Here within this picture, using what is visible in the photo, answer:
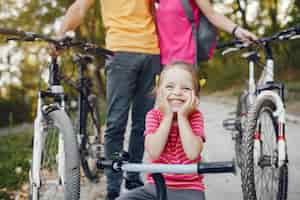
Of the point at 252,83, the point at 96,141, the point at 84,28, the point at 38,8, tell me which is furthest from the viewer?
the point at 84,28

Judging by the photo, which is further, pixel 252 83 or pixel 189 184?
pixel 252 83

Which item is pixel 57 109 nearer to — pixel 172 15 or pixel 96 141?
pixel 172 15

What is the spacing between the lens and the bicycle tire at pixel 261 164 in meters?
2.97

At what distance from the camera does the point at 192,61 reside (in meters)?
3.44

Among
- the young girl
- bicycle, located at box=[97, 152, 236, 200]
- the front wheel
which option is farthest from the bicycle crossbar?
the front wheel

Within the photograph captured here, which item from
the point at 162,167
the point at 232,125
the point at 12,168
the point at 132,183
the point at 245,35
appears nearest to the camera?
the point at 162,167

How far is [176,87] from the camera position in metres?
2.45

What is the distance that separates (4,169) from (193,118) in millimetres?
3968

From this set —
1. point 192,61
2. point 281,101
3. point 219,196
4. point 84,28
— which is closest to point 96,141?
point 219,196

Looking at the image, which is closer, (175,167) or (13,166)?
(175,167)

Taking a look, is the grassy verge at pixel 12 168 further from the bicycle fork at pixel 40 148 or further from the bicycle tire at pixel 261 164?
the bicycle tire at pixel 261 164

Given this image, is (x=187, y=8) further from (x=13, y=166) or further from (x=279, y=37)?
(x=13, y=166)

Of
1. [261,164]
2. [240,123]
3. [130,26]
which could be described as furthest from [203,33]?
[240,123]

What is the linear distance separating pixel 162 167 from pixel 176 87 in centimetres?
72
